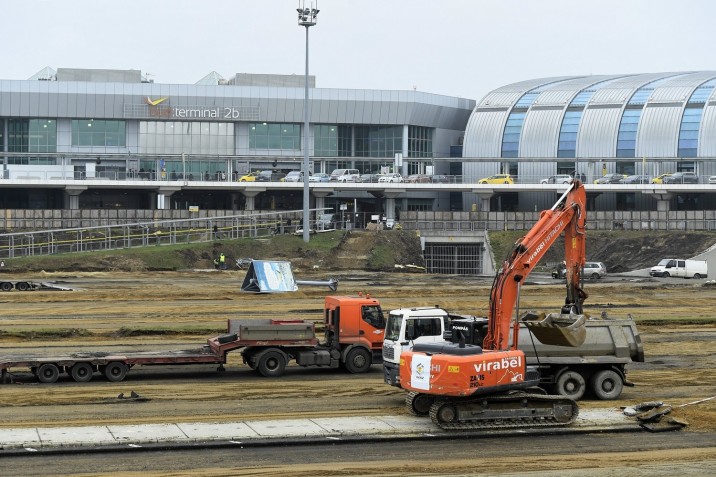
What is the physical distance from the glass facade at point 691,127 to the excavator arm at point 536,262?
234ft

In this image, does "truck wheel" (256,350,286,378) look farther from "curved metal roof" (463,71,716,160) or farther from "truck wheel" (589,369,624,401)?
"curved metal roof" (463,71,716,160)

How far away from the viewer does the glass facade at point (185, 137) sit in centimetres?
10850

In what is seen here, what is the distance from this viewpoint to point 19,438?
26797 mm

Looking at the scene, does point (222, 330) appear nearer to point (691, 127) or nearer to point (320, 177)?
point (320, 177)

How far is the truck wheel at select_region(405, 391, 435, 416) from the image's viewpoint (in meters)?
30.0

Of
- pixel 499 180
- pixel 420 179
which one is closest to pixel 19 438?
pixel 420 179

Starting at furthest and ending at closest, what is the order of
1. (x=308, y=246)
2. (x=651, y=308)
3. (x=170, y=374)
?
1. (x=308, y=246)
2. (x=651, y=308)
3. (x=170, y=374)

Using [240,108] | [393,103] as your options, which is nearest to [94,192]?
[240,108]

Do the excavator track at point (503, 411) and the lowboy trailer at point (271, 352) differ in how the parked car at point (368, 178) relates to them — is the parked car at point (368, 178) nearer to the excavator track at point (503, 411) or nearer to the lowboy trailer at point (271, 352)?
the lowboy trailer at point (271, 352)

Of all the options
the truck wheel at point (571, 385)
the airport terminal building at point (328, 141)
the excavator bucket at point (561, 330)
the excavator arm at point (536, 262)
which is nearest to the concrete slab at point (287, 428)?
the excavator arm at point (536, 262)

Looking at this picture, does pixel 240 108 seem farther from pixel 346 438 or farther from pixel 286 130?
pixel 346 438

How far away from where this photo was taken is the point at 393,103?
110 meters

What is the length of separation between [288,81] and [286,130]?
5.08 metres

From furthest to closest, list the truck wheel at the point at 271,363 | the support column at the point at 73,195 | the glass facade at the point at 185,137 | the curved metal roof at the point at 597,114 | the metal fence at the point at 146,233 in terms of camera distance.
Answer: the glass facade at the point at 185,137, the curved metal roof at the point at 597,114, the support column at the point at 73,195, the metal fence at the point at 146,233, the truck wheel at the point at 271,363
